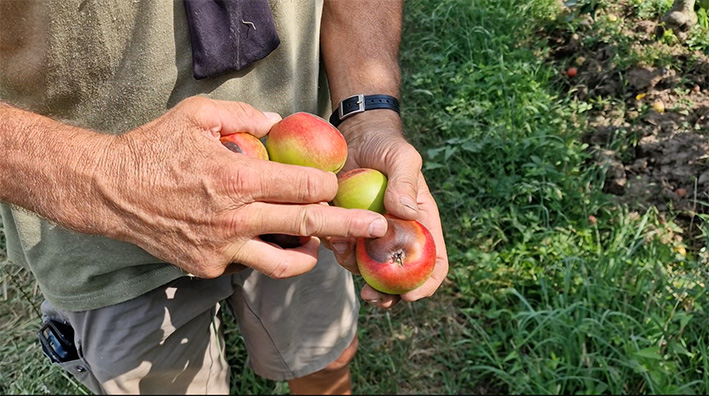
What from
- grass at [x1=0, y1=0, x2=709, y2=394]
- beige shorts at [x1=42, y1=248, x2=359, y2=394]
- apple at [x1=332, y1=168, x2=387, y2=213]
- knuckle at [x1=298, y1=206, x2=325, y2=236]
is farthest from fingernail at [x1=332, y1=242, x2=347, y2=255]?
grass at [x1=0, y1=0, x2=709, y2=394]

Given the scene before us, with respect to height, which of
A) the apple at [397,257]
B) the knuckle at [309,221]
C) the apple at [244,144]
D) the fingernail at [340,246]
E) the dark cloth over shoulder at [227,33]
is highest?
the dark cloth over shoulder at [227,33]

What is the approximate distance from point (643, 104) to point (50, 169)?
2.88 metres

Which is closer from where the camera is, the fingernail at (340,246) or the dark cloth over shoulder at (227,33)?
the dark cloth over shoulder at (227,33)

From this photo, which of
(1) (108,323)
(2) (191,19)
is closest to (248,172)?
(2) (191,19)

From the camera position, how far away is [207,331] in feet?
7.02

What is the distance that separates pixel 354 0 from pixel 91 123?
939mm

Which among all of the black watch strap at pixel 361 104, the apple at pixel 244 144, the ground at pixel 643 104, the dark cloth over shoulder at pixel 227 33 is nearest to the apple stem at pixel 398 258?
the apple at pixel 244 144

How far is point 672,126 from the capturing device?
2814 mm

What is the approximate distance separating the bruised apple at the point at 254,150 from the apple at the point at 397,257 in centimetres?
18

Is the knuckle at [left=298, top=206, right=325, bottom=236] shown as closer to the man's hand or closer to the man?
the man

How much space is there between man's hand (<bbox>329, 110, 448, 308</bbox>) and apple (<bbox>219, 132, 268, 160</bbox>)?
0.35 metres

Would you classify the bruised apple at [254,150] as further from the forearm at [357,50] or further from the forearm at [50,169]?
the forearm at [357,50]

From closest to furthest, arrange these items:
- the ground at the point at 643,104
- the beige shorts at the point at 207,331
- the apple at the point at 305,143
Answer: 1. the apple at the point at 305,143
2. the beige shorts at the point at 207,331
3. the ground at the point at 643,104

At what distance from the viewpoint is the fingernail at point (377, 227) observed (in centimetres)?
134
